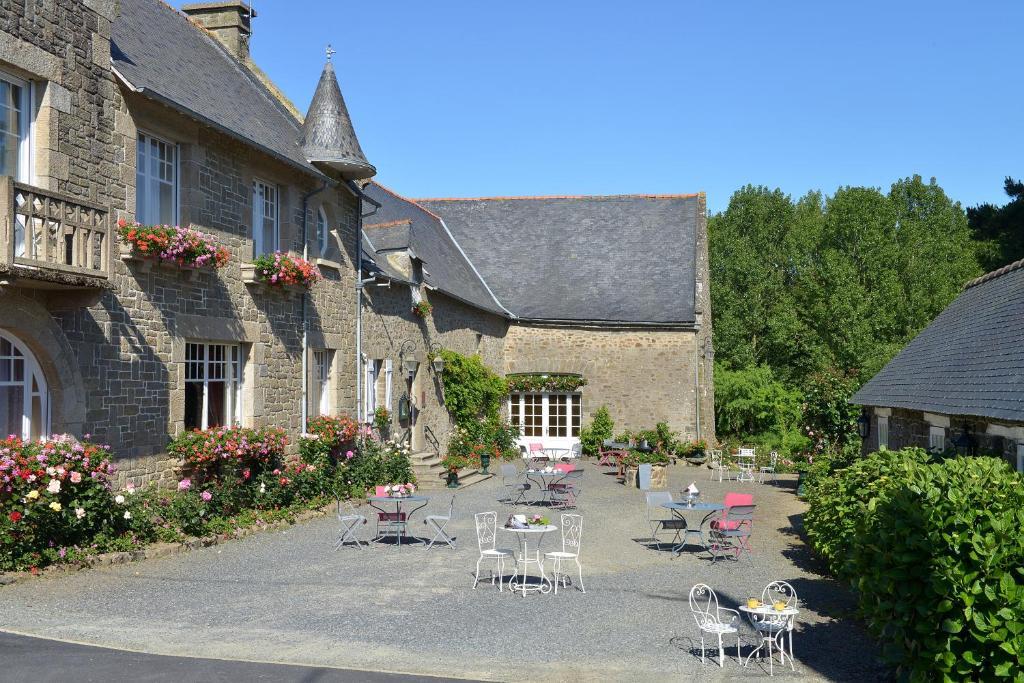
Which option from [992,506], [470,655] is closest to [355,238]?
[470,655]

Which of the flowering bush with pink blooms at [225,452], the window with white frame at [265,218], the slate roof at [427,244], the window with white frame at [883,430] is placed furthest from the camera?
the slate roof at [427,244]

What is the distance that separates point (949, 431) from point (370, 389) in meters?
10.2

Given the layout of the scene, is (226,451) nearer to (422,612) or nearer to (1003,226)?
(422,612)

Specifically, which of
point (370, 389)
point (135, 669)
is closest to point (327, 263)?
point (370, 389)

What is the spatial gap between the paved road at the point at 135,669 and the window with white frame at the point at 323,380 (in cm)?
922

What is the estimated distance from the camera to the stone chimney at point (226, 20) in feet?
54.0

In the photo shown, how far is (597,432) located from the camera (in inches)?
1006

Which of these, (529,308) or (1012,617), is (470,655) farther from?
(529,308)

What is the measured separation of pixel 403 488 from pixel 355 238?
6.47 m

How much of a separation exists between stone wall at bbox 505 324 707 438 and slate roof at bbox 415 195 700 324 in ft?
1.84

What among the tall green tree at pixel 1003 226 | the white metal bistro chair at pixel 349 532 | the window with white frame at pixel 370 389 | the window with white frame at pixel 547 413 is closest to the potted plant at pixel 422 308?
the window with white frame at pixel 370 389

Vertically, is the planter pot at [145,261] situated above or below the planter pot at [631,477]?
above

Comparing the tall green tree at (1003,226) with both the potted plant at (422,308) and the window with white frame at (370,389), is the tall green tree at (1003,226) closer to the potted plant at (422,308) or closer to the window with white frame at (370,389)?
the potted plant at (422,308)

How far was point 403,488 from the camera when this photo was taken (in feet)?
39.4
